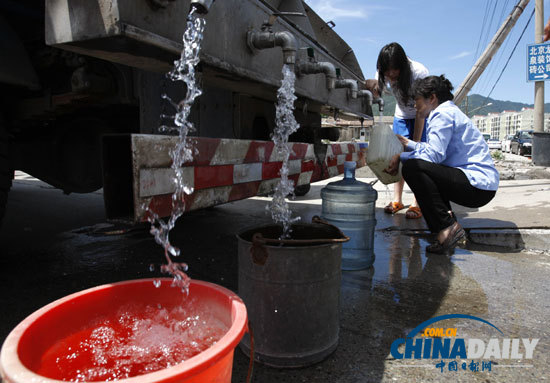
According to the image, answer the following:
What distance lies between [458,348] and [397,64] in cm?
280

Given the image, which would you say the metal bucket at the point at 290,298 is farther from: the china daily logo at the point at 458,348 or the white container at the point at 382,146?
the white container at the point at 382,146

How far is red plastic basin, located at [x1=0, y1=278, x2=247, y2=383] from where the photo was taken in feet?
2.58

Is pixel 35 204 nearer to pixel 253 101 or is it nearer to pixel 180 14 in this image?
pixel 253 101

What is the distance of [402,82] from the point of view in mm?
3869

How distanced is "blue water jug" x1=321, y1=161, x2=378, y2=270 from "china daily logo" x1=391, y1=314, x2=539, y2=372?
1.02 meters

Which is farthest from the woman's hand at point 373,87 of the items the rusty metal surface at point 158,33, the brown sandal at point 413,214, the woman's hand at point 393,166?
the rusty metal surface at point 158,33

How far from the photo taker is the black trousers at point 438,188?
3.06m

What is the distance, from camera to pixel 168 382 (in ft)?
2.48

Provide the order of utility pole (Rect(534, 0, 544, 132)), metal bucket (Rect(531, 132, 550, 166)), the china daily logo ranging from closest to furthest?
the china daily logo, metal bucket (Rect(531, 132, 550, 166)), utility pole (Rect(534, 0, 544, 132))

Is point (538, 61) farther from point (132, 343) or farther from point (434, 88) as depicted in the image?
point (132, 343)

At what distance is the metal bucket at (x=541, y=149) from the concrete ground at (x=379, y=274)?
6080 millimetres

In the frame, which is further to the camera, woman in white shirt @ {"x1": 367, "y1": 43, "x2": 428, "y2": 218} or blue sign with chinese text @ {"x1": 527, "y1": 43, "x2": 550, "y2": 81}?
blue sign with chinese text @ {"x1": 527, "y1": 43, "x2": 550, "y2": 81}

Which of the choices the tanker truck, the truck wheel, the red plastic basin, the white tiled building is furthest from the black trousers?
the white tiled building

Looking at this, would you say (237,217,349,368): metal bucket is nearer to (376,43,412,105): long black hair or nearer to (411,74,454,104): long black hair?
(411,74,454,104): long black hair
